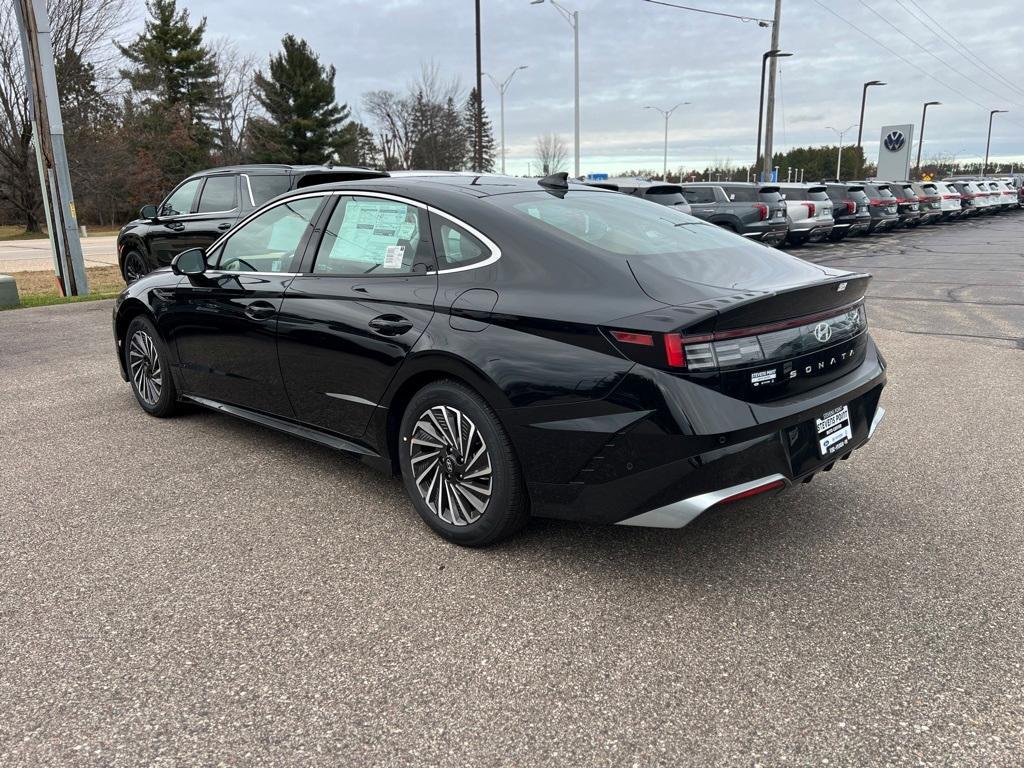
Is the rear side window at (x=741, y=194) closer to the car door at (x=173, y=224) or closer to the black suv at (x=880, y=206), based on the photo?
the black suv at (x=880, y=206)

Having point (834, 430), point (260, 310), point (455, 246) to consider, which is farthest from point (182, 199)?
point (834, 430)

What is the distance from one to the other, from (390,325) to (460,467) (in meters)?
0.71

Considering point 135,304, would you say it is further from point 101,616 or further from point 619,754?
point 619,754

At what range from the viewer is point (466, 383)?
3.22 metres

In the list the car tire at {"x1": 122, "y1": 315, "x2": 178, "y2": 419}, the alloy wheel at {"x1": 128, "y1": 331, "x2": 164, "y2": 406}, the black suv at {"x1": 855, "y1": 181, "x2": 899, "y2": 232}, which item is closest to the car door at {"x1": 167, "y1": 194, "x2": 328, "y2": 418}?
the car tire at {"x1": 122, "y1": 315, "x2": 178, "y2": 419}

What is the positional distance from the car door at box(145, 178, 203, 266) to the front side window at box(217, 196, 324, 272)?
5828 mm

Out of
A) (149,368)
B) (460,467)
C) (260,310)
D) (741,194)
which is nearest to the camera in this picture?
(460,467)

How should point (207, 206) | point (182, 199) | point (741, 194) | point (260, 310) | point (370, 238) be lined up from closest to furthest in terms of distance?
point (370, 238) < point (260, 310) < point (207, 206) < point (182, 199) < point (741, 194)

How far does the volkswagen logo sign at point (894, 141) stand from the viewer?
1896 inches

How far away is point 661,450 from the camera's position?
2.76m

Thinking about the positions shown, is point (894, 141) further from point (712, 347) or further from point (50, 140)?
point (712, 347)

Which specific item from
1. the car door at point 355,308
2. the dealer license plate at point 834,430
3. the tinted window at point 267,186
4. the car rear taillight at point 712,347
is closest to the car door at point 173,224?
the tinted window at point 267,186

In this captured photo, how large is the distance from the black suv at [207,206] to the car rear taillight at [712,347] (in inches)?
240

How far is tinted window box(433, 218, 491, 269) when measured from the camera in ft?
11.0
